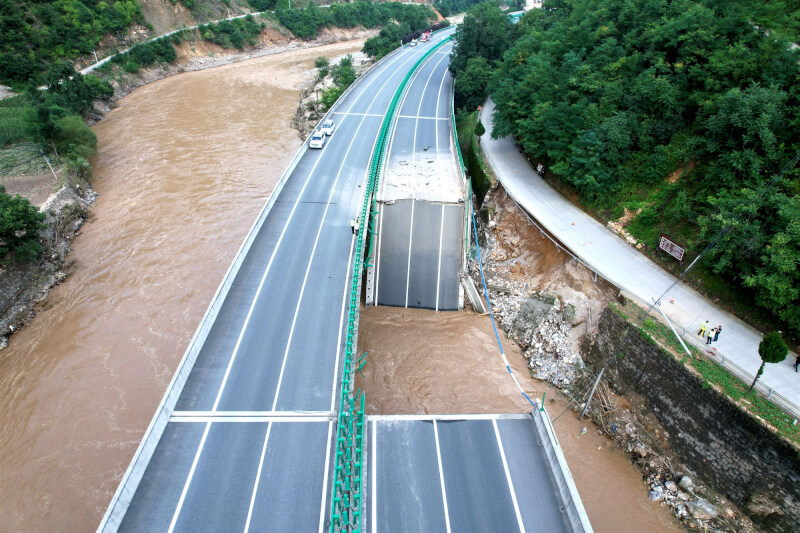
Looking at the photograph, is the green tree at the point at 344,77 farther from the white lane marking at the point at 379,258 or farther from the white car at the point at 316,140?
the white lane marking at the point at 379,258

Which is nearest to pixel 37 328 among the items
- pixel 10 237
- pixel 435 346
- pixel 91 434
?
pixel 10 237

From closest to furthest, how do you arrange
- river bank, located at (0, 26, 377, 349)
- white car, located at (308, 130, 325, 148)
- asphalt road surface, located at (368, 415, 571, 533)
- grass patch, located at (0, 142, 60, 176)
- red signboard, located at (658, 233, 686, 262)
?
asphalt road surface, located at (368, 415, 571, 533) → red signboard, located at (658, 233, 686, 262) → river bank, located at (0, 26, 377, 349) → grass patch, located at (0, 142, 60, 176) → white car, located at (308, 130, 325, 148)

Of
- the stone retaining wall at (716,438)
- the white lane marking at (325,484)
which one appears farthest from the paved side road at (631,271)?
the white lane marking at (325,484)

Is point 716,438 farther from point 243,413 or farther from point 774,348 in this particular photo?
point 243,413

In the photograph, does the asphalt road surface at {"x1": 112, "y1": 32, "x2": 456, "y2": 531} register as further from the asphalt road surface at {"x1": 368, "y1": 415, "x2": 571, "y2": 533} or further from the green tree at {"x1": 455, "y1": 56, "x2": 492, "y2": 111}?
the green tree at {"x1": 455, "y1": 56, "x2": 492, "y2": 111}

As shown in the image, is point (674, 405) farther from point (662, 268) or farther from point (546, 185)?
point (546, 185)

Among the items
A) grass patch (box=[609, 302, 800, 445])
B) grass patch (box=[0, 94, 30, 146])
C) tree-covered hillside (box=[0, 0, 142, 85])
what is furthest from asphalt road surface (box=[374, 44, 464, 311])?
tree-covered hillside (box=[0, 0, 142, 85])
